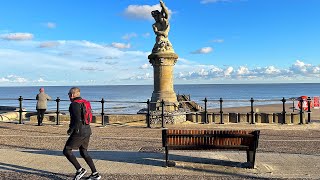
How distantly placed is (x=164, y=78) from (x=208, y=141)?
34.2ft

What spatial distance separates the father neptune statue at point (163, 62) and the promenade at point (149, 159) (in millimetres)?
5161

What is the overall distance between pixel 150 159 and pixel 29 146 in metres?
3.85

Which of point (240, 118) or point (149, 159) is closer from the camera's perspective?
point (149, 159)

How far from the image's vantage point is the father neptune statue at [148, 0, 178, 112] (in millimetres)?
17719

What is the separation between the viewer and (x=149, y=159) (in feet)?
27.4

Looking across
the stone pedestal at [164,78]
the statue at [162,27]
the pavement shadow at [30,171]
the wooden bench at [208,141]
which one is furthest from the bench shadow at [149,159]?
the statue at [162,27]

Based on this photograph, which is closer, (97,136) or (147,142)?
(147,142)

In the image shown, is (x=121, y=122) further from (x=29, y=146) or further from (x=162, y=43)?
(x=29, y=146)

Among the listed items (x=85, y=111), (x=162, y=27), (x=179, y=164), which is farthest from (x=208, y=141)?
(x=162, y=27)

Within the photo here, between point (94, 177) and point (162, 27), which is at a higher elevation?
point (162, 27)

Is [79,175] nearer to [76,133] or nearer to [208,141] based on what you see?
[76,133]

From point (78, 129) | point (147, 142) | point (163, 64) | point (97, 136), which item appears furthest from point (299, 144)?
point (163, 64)

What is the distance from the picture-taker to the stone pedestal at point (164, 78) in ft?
58.1

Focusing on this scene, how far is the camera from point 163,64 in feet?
58.3
